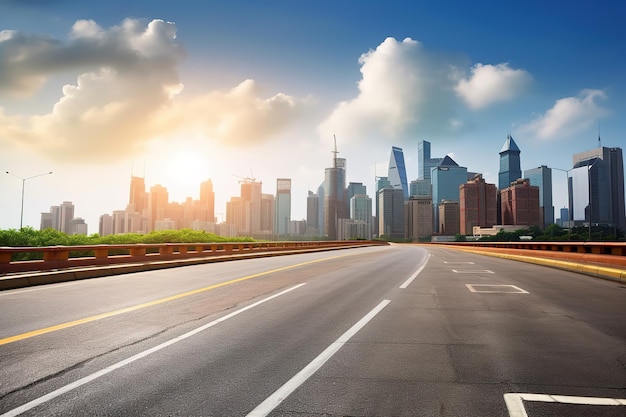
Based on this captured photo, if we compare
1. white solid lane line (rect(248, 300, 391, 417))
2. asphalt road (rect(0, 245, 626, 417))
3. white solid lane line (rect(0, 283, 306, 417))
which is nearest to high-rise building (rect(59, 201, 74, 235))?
asphalt road (rect(0, 245, 626, 417))

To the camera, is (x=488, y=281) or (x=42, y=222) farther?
(x=42, y=222)

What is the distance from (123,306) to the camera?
28.7ft

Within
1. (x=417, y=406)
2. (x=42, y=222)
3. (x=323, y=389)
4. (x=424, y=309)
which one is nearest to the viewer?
(x=417, y=406)

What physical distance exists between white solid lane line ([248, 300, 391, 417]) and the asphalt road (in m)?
0.02

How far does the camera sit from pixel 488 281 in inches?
560

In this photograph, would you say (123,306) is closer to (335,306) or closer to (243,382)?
(335,306)

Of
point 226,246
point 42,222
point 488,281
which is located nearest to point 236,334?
point 488,281

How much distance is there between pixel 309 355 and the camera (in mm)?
5262

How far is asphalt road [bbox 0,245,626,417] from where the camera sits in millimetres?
3789

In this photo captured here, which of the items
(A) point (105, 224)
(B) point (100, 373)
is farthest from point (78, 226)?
(B) point (100, 373)

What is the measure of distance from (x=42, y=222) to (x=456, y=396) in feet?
553

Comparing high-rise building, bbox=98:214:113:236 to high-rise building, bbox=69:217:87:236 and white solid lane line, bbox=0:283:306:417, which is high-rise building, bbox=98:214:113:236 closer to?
high-rise building, bbox=69:217:87:236

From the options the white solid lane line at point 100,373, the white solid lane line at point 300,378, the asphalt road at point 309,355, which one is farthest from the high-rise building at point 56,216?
the white solid lane line at point 300,378

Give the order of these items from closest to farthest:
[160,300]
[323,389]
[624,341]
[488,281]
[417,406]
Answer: [417,406] → [323,389] → [624,341] → [160,300] → [488,281]
